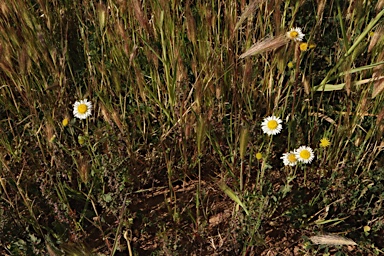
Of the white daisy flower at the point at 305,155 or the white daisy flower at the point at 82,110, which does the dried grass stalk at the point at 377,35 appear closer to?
the white daisy flower at the point at 305,155

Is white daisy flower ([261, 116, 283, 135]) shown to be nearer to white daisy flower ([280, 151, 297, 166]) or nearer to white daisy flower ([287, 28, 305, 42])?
white daisy flower ([280, 151, 297, 166])

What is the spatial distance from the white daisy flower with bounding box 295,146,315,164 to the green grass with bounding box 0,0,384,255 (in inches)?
1.8

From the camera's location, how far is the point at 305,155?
1585mm

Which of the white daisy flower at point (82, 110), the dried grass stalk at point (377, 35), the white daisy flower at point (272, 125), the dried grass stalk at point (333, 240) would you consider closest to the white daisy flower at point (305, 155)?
the white daisy flower at point (272, 125)

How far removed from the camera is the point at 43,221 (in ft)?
5.29

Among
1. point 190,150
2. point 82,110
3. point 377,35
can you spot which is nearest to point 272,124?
point 190,150

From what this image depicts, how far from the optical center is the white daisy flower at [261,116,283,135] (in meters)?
1.58

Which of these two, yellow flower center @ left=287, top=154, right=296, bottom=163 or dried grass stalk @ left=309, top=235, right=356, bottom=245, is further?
yellow flower center @ left=287, top=154, right=296, bottom=163

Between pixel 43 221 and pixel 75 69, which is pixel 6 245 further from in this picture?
pixel 75 69

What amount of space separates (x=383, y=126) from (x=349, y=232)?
0.38 m

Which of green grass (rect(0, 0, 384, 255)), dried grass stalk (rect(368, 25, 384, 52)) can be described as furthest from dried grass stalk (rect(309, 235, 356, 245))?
dried grass stalk (rect(368, 25, 384, 52))

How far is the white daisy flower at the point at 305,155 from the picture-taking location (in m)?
1.58

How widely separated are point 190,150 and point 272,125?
13.5 inches

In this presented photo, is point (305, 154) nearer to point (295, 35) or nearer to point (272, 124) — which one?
point (272, 124)
